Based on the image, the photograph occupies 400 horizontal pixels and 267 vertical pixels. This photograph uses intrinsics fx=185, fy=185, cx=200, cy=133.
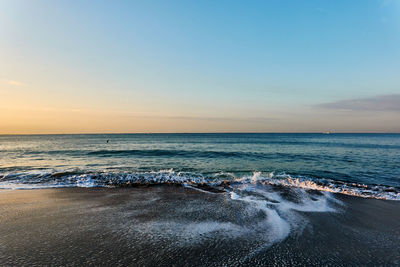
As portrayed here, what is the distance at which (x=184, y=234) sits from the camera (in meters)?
5.02

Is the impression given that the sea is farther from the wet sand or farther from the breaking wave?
the breaking wave

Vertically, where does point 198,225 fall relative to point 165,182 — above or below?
above

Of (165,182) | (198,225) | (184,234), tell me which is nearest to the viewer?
(184,234)

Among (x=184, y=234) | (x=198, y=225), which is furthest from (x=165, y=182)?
(x=184, y=234)

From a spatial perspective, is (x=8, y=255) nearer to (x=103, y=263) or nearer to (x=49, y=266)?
(x=49, y=266)

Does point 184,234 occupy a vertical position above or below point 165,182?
above

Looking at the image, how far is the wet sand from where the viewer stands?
13.3 feet

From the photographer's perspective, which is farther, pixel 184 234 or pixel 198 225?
pixel 198 225

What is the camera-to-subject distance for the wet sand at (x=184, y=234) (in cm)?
404

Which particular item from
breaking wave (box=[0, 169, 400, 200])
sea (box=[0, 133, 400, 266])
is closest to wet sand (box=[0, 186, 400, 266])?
sea (box=[0, 133, 400, 266])

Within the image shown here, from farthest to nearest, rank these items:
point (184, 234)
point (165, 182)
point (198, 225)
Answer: point (165, 182)
point (198, 225)
point (184, 234)

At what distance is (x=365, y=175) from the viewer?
1420 cm

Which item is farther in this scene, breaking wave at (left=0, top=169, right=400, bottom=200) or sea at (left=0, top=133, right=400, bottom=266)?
breaking wave at (left=0, top=169, right=400, bottom=200)

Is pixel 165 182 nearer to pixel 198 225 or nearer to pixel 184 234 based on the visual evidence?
pixel 198 225
